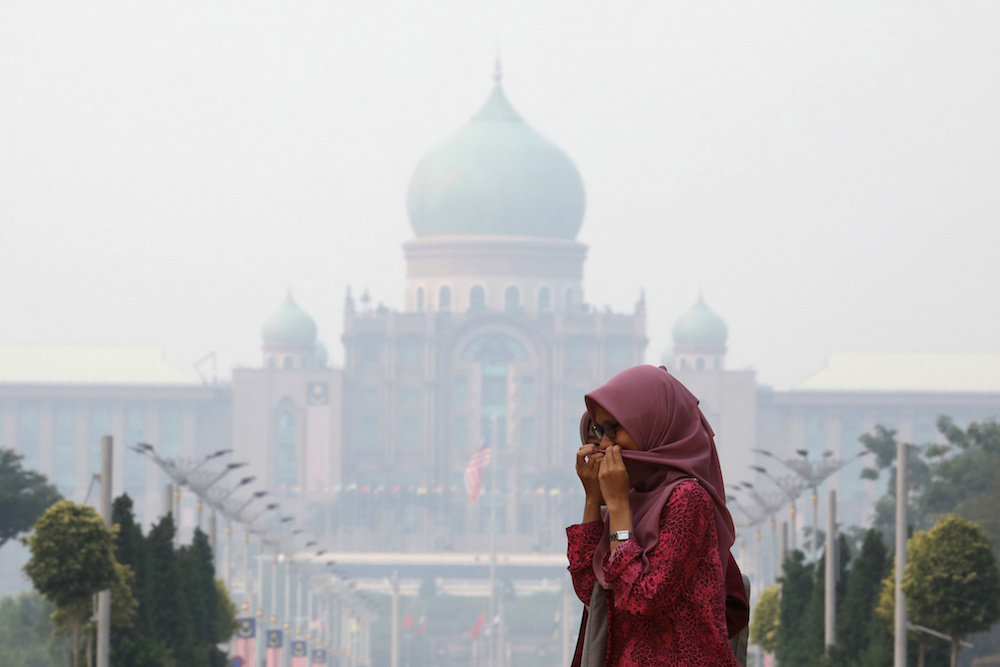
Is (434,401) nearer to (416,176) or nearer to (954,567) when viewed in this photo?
(416,176)

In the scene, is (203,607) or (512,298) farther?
(512,298)

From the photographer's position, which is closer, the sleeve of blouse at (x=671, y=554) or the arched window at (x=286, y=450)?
the sleeve of blouse at (x=671, y=554)

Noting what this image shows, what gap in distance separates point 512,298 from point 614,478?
94340 millimetres

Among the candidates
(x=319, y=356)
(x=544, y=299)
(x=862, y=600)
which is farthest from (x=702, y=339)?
(x=862, y=600)

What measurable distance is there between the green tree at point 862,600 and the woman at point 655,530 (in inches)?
828

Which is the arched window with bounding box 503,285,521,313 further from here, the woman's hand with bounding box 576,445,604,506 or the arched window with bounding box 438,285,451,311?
the woman's hand with bounding box 576,445,604,506

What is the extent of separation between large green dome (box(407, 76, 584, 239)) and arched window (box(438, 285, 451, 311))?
2787 millimetres

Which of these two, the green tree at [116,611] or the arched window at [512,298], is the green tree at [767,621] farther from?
the arched window at [512,298]

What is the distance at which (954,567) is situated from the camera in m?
20.9

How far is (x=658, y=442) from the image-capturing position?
417 cm

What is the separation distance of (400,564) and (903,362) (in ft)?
116

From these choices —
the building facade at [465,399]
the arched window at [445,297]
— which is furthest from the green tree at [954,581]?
the arched window at [445,297]

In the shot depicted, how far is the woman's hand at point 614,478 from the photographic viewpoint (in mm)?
4184

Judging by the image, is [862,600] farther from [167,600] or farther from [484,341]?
[484,341]
